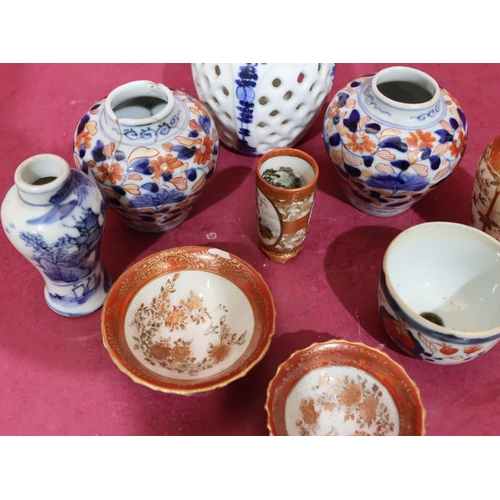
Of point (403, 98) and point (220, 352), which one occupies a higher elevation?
point (403, 98)

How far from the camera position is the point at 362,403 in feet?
3.23

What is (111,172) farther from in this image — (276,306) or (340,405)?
(340,405)

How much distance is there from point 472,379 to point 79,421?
836 mm

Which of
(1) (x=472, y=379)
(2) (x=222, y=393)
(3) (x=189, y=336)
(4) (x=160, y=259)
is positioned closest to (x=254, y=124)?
(4) (x=160, y=259)

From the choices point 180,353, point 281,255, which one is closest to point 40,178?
point 180,353

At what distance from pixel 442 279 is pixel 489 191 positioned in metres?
0.23

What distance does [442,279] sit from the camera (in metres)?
1.16

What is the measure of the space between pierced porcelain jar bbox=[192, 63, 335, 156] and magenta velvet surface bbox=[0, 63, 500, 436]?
14 centimetres

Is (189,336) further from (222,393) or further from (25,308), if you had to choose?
(25,308)

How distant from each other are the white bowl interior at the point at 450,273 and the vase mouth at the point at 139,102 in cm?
59

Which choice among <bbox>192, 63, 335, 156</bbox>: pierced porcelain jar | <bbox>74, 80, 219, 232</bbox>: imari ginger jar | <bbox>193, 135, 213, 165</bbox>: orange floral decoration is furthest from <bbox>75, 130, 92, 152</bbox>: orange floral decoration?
<bbox>192, 63, 335, 156</bbox>: pierced porcelain jar

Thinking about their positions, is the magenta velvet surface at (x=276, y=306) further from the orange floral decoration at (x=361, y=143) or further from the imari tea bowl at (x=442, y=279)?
the orange floral decoration at (x=361, y=143)

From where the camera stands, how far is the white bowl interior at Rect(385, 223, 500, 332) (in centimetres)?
108

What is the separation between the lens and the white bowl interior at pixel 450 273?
1.08 metres
